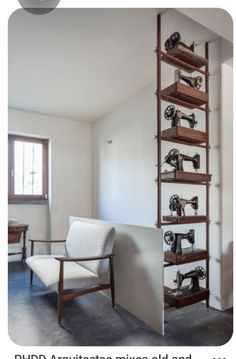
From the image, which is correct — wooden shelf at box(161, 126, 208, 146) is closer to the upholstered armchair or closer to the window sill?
the upholstered armchair

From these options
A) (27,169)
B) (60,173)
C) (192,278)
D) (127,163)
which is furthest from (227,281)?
(27,169)

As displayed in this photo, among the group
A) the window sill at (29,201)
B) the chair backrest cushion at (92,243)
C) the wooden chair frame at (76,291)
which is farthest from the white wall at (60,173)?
the wooden chair frame at (76,291)

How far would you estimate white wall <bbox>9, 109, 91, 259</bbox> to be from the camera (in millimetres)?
4301

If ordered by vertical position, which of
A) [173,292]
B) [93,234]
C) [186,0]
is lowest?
[173,292]

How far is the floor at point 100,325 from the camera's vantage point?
1862 mm

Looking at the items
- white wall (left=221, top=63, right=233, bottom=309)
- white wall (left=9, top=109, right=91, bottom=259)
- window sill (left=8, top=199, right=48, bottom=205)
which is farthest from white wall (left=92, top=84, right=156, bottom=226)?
white wall (left=221, top=63, right=233, bottom=309)

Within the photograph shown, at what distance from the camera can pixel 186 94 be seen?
2227 mm

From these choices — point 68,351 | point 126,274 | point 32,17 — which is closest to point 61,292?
point 126,274

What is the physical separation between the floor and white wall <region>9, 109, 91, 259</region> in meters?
1.83

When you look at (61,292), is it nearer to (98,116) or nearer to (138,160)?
(138,160)

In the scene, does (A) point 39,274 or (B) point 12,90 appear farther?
(B) point 12,90

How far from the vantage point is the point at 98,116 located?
4.61 metres

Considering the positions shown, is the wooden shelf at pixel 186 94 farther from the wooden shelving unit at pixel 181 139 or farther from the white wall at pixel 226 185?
the white wall at pixel 226 185

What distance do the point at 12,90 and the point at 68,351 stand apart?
322 cm
